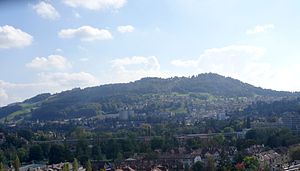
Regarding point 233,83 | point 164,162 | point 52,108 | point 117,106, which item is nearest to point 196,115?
point 117,106

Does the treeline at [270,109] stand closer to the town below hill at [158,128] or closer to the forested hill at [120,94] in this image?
the town below hill at [158,128]

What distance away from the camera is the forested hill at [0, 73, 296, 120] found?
54438 mm

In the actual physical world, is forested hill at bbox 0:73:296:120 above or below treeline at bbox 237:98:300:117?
above

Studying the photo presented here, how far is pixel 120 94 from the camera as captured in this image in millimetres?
60312

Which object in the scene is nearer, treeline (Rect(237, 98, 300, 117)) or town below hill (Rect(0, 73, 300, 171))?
town below hill (Rect(0, 73, 300, 171))

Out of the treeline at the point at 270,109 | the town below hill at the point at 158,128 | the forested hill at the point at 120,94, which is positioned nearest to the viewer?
the town below hill at the point at 158,128

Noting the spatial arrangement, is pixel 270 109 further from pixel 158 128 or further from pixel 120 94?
pixel 120 94

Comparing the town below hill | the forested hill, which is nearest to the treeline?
the town below hill

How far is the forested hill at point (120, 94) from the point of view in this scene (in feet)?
179

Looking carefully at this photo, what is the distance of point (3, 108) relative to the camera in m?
70.6

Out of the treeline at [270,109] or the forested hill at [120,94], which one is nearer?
the treeline at [270,109]

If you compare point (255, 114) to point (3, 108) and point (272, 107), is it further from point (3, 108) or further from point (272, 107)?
point (3, 108)

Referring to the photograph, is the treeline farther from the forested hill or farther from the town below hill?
the forested hill

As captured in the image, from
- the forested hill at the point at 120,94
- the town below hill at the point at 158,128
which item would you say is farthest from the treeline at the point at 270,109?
the forested hill at the point at 120,94
